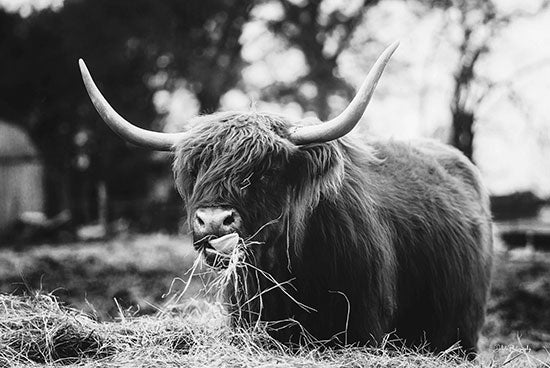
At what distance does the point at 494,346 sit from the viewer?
5.43 meters

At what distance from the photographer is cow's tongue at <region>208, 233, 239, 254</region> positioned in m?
3.19

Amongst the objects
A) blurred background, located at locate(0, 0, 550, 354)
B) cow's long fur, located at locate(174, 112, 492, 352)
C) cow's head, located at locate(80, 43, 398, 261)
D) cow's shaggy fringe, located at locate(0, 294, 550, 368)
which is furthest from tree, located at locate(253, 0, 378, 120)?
cow's shaggy fringe, located at locate(0, 294, 550, 368)

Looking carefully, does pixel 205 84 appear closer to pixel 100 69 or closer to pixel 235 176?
pixel 100 69

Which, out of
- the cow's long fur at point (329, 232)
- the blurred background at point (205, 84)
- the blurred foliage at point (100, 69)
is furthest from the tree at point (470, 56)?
the cow's long fur at point (329, 232)

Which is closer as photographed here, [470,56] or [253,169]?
[253,169]

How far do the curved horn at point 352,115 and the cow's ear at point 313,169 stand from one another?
8cm

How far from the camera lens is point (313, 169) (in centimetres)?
362

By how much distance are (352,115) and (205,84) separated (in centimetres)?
1327

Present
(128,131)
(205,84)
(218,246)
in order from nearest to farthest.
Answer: (218,246) < (128,131) < (205,84)

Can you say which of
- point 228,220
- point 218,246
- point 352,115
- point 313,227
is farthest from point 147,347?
point 352,115

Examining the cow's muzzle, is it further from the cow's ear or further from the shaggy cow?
the cow's ear

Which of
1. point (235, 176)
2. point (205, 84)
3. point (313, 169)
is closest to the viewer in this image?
point (235, 176)

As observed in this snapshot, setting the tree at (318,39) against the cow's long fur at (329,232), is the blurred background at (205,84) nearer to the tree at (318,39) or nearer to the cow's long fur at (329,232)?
the tree at (318,39)

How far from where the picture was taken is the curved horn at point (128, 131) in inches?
152
